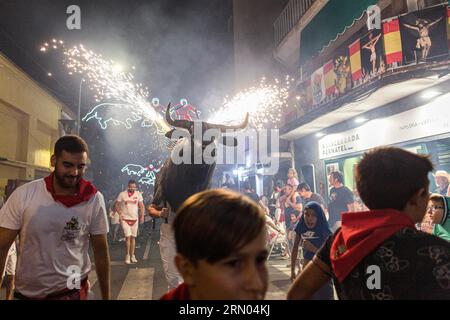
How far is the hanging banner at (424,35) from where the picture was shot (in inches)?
277

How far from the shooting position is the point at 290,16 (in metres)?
16.1

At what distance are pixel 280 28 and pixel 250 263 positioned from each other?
18.2 metres

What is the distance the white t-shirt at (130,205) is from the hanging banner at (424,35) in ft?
27.3

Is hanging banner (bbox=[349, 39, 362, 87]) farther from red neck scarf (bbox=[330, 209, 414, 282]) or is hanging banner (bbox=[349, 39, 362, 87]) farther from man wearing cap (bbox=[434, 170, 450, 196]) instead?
red neck scarf (bbox=[330, 209, 414, 282])

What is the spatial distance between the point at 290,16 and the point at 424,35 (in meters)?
9.95

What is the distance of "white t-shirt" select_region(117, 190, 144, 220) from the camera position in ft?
32.3

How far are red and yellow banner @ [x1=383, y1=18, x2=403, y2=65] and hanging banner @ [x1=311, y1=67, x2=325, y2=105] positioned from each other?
3660mm

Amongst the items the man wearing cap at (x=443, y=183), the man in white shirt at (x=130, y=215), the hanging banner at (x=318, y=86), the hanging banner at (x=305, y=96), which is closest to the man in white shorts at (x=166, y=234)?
the man in white shirt at (x=130, y=215)

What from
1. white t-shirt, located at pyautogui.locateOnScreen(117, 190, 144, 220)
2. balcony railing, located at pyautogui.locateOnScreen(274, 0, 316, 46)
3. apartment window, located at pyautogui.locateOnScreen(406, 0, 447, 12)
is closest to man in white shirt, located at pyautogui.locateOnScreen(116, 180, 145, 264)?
white t-shirt, located at pyautogui.locateOnScreen(117, 190, 144, 220)

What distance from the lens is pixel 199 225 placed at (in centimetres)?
131

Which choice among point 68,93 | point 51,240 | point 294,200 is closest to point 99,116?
point 68,93
